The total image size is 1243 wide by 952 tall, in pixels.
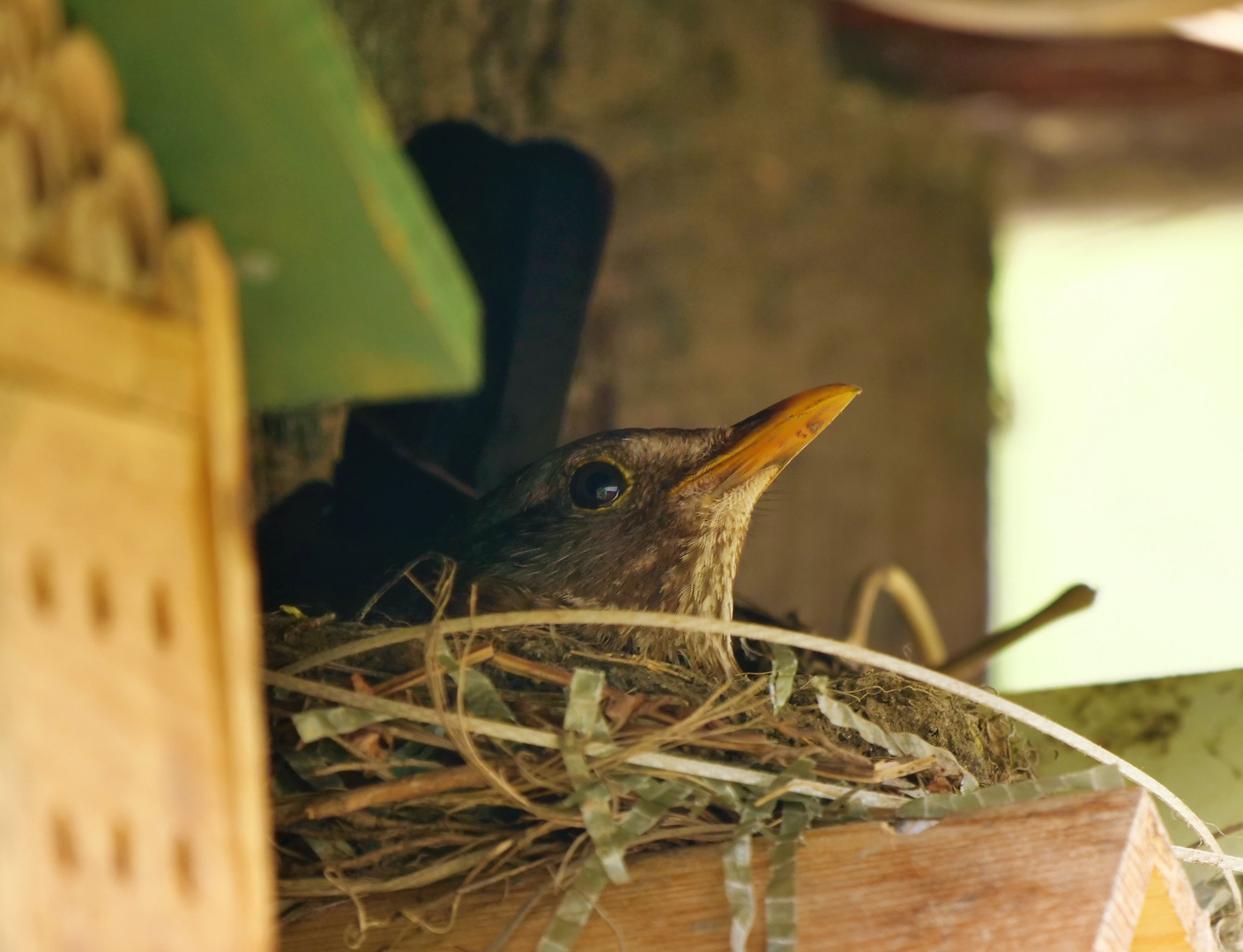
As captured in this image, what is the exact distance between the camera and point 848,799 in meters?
A: 1.22

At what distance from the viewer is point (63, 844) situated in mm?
783

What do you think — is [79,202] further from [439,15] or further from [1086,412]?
[1086,412]

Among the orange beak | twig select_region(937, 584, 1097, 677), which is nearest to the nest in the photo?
the orange beak

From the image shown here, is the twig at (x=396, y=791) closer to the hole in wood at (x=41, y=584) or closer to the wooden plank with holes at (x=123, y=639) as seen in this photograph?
the wooden plank with holes at (x=123, y=639)

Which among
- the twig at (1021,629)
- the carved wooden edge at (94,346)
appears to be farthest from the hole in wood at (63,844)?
the twig at (1021,629)

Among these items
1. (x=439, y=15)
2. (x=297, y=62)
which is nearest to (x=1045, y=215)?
(x=439, y=15)

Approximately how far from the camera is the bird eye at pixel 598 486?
1.92 metres

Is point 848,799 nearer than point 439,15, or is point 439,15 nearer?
point 848,799

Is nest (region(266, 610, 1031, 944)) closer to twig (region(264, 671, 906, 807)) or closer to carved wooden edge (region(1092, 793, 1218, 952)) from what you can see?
twig (region(264, 671, 906, 807))

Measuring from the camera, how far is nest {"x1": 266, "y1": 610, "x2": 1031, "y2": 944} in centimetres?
121

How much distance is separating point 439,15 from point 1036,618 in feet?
4.69

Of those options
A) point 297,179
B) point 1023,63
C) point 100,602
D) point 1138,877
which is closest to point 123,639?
point 100,602

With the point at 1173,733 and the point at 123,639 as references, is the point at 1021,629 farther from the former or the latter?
the point at 123,639

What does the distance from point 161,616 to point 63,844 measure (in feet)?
0.44
